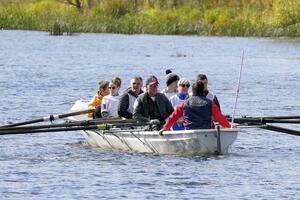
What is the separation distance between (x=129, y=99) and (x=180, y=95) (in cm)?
125

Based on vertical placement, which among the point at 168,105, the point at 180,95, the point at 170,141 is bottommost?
the point at 170,141

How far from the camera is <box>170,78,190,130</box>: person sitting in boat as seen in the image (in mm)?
22375

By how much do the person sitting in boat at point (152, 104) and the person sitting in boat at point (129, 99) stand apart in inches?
29.5

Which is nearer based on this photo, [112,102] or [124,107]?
[124,107]

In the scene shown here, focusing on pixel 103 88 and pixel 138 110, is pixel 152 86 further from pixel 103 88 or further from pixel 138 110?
pixel 103 88

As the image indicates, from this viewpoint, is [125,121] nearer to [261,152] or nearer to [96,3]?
[261,152]

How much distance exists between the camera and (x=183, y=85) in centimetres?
2241

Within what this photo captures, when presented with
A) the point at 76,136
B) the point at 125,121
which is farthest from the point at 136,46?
the point at 125,121

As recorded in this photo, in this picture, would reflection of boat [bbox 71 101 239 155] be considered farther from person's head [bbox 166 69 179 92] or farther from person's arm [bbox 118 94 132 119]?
person's head [bbox 166 69 179 92]

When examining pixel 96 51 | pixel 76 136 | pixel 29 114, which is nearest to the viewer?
pixel 76 136

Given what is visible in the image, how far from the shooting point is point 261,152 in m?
23.6

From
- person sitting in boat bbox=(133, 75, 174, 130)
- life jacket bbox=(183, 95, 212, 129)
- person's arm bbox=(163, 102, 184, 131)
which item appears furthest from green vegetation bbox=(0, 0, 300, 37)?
person's arm bbox=(163, 102, 184, 131)

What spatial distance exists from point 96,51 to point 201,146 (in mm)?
38944

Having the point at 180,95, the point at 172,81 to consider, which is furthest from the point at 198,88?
the point at 172,81
